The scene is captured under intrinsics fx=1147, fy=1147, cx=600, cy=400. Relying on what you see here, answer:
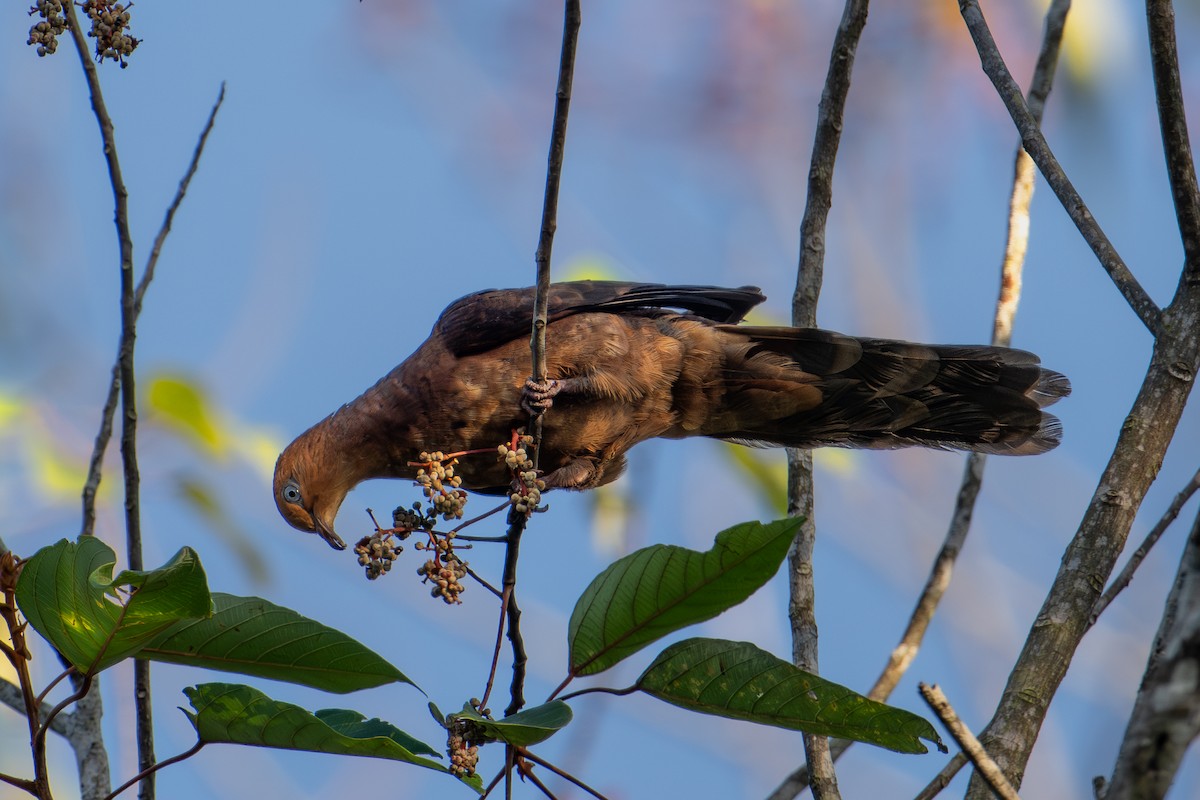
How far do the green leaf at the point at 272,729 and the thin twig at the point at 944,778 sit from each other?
112 centimetres

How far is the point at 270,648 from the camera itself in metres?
2.67

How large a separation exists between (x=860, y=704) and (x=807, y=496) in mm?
1451

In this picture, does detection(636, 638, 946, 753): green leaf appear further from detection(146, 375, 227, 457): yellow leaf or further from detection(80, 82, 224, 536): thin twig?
detection(146, 375, 227, 457): yellow leaf

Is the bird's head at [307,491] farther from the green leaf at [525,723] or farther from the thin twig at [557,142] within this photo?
the green leaf at [525,723]

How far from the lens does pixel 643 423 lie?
16.5 ft

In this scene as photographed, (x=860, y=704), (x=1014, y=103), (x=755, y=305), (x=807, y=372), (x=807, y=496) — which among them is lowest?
(x=860, y=704)

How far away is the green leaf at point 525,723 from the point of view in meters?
2.33

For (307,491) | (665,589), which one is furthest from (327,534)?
(665,589)

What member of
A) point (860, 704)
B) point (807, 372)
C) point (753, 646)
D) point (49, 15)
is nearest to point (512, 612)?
point (753, 646)

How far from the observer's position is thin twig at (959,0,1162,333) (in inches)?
118

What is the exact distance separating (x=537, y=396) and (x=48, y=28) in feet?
6.88

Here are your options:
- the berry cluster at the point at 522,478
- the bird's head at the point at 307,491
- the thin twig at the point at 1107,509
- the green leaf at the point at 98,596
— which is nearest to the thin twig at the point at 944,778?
the thin twig at the point at 1107,509

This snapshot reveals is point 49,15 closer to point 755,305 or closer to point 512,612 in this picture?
point 512,612

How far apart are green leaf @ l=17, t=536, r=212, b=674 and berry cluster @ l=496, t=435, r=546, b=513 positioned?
3.92 feet
